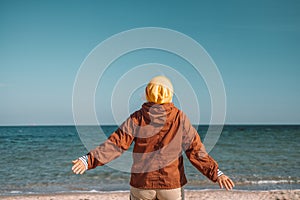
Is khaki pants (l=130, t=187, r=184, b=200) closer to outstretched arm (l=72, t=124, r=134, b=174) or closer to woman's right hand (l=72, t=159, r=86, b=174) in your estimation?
→ outstretched arm (l=72, t=124, r=134, b=174)

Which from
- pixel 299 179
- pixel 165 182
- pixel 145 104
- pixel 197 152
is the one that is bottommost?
pixel 299 179

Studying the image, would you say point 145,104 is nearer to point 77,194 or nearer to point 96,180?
point 77,194

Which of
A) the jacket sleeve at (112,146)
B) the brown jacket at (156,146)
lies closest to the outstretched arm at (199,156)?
the brown jacket at (156,146)

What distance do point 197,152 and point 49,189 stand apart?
7705mm

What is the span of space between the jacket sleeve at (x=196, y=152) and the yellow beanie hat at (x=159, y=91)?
27 cm

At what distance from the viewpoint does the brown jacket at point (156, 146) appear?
10.4 ft

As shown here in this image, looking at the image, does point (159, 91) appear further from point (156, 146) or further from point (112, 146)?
point (112, 146)

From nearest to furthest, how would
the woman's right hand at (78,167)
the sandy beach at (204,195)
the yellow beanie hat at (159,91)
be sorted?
the woman's right hand at (78,167)
the yellow beanie hat at (159,91)
the sandy beach at (204,195)

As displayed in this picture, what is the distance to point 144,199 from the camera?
10.7ft

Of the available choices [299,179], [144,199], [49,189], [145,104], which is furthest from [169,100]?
[299,179]

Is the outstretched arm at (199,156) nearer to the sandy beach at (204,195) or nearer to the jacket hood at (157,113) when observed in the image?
the jacket hood at (157,113)

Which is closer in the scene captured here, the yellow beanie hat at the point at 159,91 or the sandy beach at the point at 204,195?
the yellow beanie hat at the point at 159,91

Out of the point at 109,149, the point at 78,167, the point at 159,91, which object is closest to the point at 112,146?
the point at 109,149

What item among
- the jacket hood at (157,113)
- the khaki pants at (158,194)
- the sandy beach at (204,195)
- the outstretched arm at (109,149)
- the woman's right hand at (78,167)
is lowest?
the sandy beach at (204,195)
